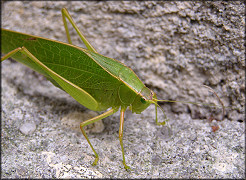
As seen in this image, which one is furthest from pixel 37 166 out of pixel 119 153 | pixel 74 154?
pixel 119 153

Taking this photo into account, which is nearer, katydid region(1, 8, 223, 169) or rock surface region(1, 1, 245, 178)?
rock surface region(1, 1, 245, 178)

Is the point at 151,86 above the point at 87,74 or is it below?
below

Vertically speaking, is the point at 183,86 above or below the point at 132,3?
below

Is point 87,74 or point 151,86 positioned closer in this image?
point 87,74

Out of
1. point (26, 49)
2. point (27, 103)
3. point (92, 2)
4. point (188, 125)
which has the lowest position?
point (27, 103)

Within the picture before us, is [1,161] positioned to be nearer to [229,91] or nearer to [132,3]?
[132,3]
